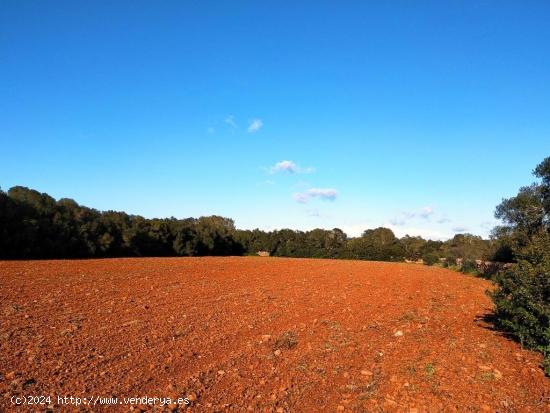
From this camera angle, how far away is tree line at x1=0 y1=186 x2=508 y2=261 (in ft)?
104

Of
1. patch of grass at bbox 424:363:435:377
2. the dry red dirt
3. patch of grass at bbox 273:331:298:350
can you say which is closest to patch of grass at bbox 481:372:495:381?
the dry red dirt

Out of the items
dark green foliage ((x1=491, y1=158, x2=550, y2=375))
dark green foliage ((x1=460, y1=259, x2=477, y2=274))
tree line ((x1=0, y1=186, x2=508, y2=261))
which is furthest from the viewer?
dark green foliage ((x1=460, y1=259, x2=477, y2=274))

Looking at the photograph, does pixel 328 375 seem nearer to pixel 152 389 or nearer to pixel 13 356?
pixel 152 389

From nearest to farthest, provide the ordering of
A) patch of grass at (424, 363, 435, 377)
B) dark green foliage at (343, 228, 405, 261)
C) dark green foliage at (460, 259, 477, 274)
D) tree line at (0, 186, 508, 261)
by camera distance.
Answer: patch of grass at (424, 363, 435, 377) < tree line at (0, 186, 508, 261) < dark green foliage at (460, 259, 477, 274) < dark green foliage at (343, 228, 405, 261)

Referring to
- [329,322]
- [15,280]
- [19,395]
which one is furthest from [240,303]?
[15,280]

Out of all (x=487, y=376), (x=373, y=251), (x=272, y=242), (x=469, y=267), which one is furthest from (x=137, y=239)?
(x=487, y=376)

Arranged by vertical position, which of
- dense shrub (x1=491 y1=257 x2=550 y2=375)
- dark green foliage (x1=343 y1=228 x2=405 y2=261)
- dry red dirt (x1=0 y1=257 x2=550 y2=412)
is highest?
dark green foliage (x1=343 y1=228 x2=405 y2=261)

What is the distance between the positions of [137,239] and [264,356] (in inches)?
1665

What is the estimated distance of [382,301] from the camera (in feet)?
45.3

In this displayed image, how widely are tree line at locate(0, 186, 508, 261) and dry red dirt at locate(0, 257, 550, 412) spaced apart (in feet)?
74.1

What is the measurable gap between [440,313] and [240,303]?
20.0 ft

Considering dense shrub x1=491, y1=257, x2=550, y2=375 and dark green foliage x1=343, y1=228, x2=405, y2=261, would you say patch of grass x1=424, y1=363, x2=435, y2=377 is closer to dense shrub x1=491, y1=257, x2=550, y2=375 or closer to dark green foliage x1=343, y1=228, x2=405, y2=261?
dense shrub x1=491, y1=257, x2=550, y2=375

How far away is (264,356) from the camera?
699 cm

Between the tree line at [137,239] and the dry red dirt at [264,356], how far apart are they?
22.6 metres
